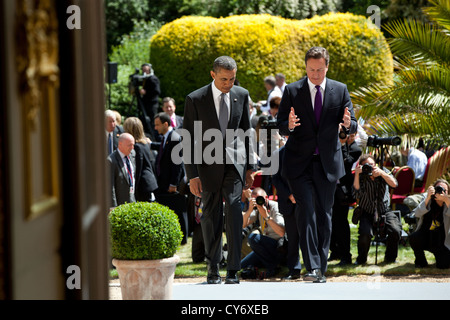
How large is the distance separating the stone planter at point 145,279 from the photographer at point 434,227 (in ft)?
13.6

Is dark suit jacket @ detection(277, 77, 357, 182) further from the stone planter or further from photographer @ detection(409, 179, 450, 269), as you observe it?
photographer @ detection(409, 179, 450, 269)

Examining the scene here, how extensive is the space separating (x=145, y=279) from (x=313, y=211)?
1934 millimetres

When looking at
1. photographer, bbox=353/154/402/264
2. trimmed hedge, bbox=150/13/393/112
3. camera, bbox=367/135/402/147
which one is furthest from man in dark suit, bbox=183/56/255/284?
trimmed hedge, bbox=150/13/393/112

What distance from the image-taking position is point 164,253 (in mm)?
5980

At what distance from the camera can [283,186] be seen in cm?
818

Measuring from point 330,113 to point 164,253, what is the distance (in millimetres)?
2184

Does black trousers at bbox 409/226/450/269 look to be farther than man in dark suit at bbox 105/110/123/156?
No

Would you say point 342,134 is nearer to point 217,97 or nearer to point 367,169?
point 217,97

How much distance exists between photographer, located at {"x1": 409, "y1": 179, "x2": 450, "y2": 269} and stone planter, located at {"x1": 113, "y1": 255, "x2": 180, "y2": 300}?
4.15 meters

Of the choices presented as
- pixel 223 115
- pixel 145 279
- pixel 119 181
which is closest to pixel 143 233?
pixel 145 279

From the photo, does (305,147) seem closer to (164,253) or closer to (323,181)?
(323,181)

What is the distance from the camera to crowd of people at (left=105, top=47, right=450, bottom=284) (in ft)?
22.9

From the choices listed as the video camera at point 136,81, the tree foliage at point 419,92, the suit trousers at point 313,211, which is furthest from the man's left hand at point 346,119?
the video camera at point 136,81
